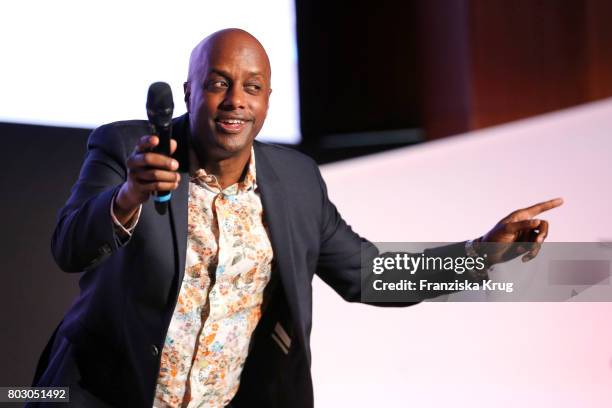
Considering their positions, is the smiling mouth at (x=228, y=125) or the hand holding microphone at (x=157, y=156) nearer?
the hand holding microphone at (x=157, y=156)

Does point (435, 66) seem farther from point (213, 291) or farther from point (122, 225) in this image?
point (122, 225)

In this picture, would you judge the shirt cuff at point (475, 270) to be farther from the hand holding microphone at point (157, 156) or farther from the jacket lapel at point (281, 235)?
the hand holding microphone at point (157, 156)

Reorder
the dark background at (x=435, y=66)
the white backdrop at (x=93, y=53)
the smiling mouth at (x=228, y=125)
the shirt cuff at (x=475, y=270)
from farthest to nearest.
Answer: the dark background at (x=435, y=66), the white backdrop at (x=93, y=53), the shirt cuff at (x=475, y=270), the smiling mouth at (x=228, y=125)

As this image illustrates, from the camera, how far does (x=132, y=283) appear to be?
1512 millimetres

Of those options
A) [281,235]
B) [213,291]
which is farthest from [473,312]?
[213,291]

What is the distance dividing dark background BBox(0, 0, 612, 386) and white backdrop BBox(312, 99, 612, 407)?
282 mm

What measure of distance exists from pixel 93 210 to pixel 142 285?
0.23m

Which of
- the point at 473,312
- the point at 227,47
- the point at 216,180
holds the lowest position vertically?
the point at 473,312

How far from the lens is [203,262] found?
5.13 ft

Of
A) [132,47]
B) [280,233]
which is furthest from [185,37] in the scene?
[280,233]

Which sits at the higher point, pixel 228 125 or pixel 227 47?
pixel 227 47

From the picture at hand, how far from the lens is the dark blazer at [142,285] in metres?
1.47

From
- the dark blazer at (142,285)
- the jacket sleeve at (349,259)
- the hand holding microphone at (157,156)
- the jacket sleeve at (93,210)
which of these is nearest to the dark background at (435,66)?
the jacket sleeve at (349,259)

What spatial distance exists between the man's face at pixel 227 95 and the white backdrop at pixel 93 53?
99 centimetres
